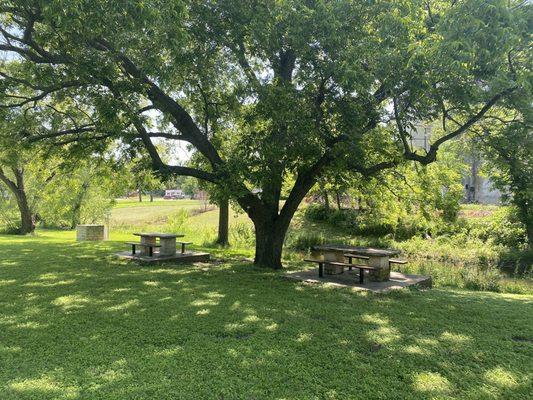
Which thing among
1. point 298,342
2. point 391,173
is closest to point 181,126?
point 391,173

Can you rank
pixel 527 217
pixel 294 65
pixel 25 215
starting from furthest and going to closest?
pixel 25 215 → pixel 527 217 → pixel 294 65

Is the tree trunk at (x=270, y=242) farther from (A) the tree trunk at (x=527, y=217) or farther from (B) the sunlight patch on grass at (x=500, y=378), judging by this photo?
(A) the tree trunk at (x=527, y=217)

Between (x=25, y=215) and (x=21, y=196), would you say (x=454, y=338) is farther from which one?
(x=25, y=215)

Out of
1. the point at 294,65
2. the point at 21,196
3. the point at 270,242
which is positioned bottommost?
the point at 270,242

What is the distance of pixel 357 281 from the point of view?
8.41m

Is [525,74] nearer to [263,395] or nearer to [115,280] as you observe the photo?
[263,395]

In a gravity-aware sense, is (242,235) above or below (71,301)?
above

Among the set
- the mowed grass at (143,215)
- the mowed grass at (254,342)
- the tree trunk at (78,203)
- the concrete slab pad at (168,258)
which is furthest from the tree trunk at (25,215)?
the mowed grass at (254,342)

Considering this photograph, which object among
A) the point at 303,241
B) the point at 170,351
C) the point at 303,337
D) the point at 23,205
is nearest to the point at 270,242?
the point at 303,337

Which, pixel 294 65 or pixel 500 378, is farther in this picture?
pixel 294 65

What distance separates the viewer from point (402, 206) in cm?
1358

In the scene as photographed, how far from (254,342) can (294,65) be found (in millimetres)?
6681

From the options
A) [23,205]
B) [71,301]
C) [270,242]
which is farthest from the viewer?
[23,205]

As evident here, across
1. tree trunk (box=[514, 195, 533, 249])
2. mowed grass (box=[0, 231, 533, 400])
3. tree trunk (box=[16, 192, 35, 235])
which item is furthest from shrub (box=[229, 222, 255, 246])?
tree trunk (box=[16, 192, 35, 235])
